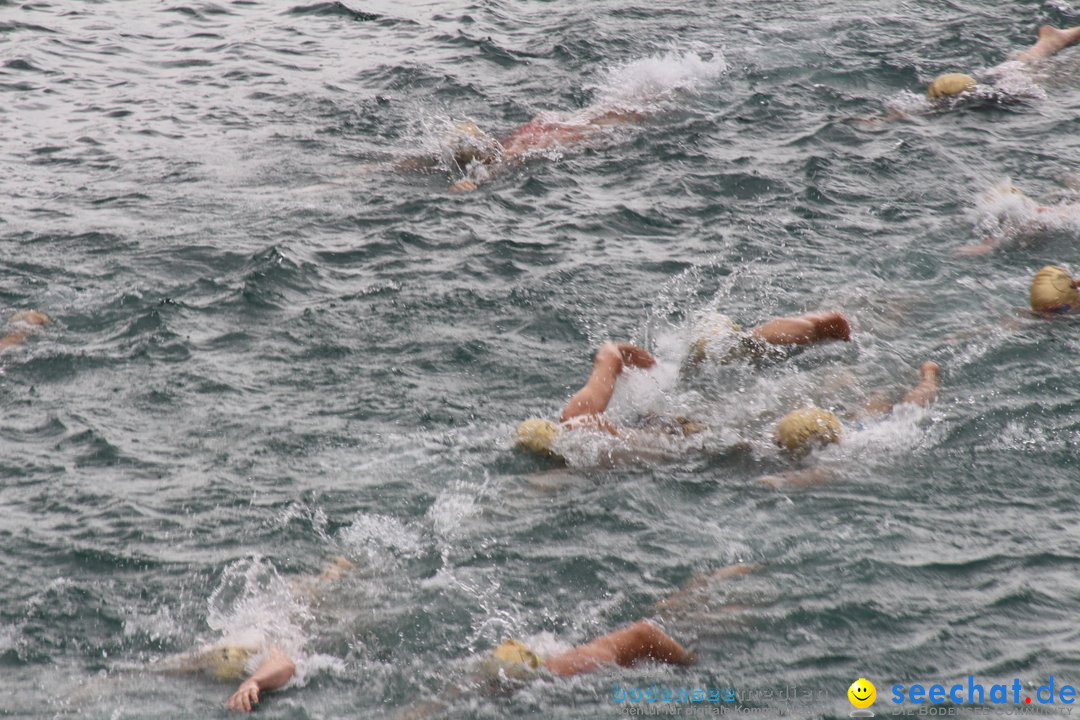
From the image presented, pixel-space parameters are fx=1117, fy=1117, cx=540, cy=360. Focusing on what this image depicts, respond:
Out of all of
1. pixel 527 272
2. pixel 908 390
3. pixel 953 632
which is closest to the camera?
pixel 953 632

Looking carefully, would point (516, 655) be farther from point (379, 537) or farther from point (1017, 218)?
point (1017, 218)

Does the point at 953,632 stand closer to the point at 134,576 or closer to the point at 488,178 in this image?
the point at 134,576

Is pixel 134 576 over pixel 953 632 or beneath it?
beneath

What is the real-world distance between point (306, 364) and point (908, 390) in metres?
4.66

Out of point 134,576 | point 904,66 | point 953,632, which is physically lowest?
point 134,576

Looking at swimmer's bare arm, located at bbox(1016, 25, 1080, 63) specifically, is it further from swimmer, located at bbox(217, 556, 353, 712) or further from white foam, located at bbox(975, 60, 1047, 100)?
swimmer, located at bbox(217, 556, 353, 712)

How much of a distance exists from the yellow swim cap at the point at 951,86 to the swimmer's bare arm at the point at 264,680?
1098 cm

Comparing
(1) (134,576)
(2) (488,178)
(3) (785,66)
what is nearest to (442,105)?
(2) (488,178)

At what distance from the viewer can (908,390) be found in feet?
27.0

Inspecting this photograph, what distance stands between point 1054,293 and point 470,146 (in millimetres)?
6430

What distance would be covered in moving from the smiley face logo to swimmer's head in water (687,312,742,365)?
340 centimetres

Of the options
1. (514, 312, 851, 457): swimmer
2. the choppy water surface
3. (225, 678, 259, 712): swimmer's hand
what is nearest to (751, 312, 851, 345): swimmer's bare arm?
(514, 312, 851, 457): swimmer

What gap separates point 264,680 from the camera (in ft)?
18.9

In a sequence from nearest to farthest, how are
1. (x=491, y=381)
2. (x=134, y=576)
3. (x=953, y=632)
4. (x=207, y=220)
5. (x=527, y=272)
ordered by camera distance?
(x=953, y=632), (x=134, y=576), (x=491, y=381), (x=527, y=272), (x=207, y=220)
